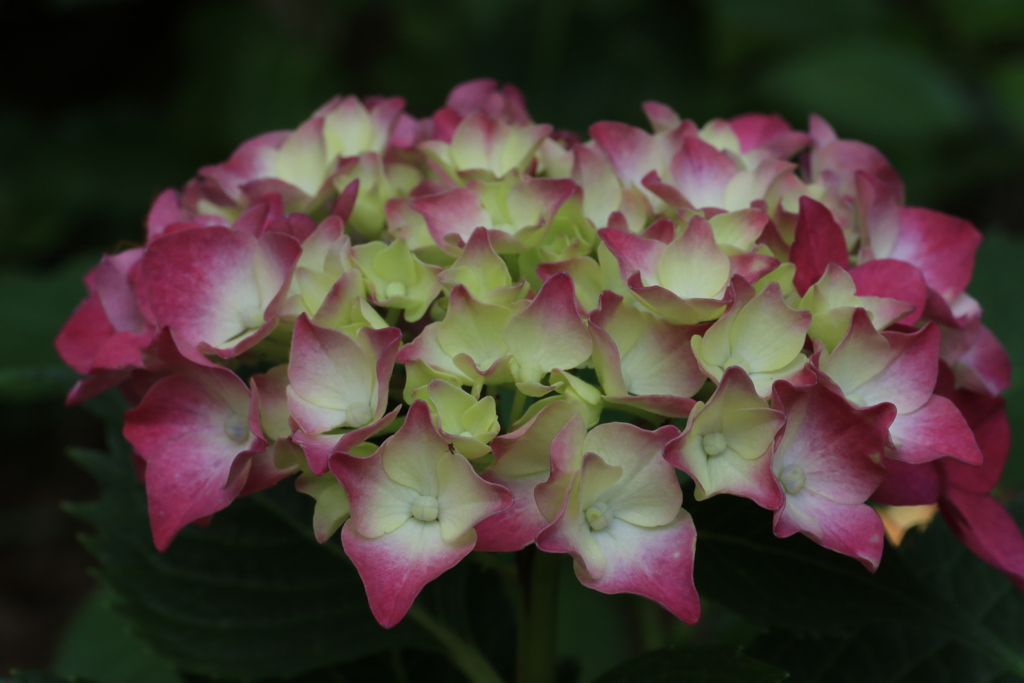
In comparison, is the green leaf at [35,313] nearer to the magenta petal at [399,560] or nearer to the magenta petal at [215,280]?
the magenta petal at [215,280]

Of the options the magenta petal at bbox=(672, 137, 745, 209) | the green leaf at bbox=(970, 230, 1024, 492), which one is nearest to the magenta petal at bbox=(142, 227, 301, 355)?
the magenta petal at bbox=(672, 137, 745, 209)

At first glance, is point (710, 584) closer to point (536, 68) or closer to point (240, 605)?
point (240, 605)

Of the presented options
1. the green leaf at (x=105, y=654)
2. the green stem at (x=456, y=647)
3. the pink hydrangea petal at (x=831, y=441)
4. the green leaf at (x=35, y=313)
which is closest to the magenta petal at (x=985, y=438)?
the pink hydrangea petal at (x=831, y=441)

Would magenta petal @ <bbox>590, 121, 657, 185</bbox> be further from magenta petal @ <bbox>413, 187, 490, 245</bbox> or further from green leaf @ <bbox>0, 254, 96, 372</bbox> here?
green leaf @ <bbox>0, 254, 96, 372</bbox>

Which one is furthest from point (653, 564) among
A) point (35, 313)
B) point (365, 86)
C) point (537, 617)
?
point (365, 86)

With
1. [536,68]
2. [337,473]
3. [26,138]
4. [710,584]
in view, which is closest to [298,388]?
[337,473]

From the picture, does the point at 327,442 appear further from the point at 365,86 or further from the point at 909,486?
the point at 365,86
